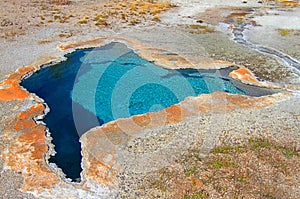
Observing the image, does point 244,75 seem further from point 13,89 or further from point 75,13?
point 75,13

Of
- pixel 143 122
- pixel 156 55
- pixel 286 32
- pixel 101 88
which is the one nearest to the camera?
pixel 143 122

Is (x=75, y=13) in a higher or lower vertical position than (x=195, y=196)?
higher

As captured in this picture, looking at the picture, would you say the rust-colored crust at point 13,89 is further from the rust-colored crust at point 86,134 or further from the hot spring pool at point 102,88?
the hot spring pool at point 102,88

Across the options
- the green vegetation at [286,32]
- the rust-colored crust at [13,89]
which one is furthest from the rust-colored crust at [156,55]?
the green vegetation at [286,32]

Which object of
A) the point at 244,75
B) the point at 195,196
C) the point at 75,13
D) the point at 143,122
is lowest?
the point at 195,196

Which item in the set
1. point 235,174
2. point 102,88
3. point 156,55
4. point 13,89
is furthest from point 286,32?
point 13,89

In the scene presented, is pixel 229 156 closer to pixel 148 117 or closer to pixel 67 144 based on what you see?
pixel 148 117

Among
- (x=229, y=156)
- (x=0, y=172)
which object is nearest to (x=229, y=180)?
(x=229, y=156)

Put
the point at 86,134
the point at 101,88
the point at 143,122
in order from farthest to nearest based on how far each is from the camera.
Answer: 1. the point at 101,88
2. the point at 143,122
3. the point at 86,134
